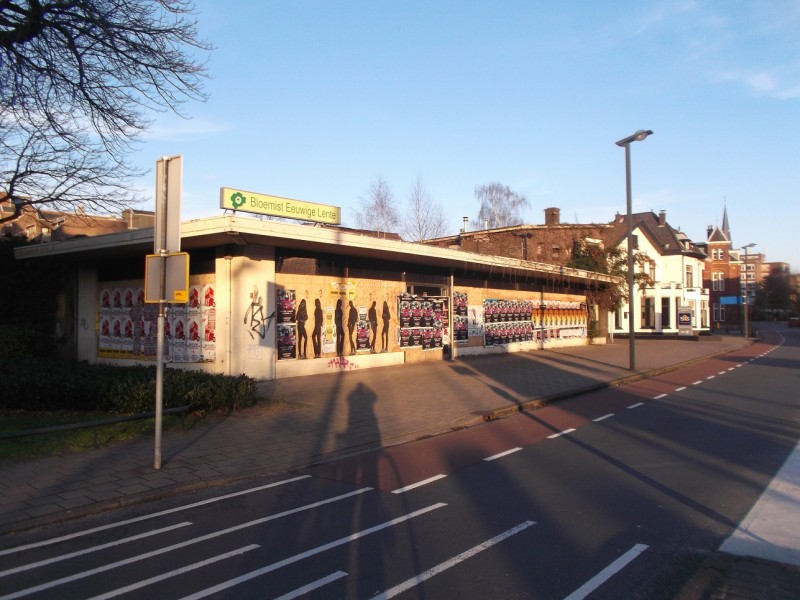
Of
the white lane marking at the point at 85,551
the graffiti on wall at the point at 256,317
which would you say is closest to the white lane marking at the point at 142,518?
the white lane marking at the point at 85,551

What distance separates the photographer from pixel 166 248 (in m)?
7.78

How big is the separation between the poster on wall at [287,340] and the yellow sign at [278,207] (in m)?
3.04

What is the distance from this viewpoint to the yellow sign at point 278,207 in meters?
15.6

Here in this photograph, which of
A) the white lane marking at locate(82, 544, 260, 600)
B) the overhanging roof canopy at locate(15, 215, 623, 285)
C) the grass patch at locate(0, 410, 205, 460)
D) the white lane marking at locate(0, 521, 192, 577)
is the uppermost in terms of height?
the overhanging roof canopy at locate(15, 215, 623, 285)

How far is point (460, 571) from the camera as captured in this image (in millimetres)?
4496

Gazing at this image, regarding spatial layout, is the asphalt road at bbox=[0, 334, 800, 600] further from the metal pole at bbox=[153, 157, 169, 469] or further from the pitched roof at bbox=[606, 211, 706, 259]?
the pitched roof at bbox=[606, 211, 706, 259]

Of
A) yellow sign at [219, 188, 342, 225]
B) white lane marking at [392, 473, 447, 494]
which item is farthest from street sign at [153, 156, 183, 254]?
yellow sign at [219, 188, 342, 225]

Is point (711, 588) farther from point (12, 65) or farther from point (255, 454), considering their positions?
point (12, 65)

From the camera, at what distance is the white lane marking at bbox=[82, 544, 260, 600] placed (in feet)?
13.9

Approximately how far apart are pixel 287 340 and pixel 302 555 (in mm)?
12063

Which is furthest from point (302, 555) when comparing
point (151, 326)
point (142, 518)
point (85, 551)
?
point (151, 326)

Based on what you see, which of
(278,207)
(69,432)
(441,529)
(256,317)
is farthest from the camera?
(278,207)

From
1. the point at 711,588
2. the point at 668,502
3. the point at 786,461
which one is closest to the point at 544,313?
the point at 786,461

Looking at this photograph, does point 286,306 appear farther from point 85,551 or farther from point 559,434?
point 85,551
